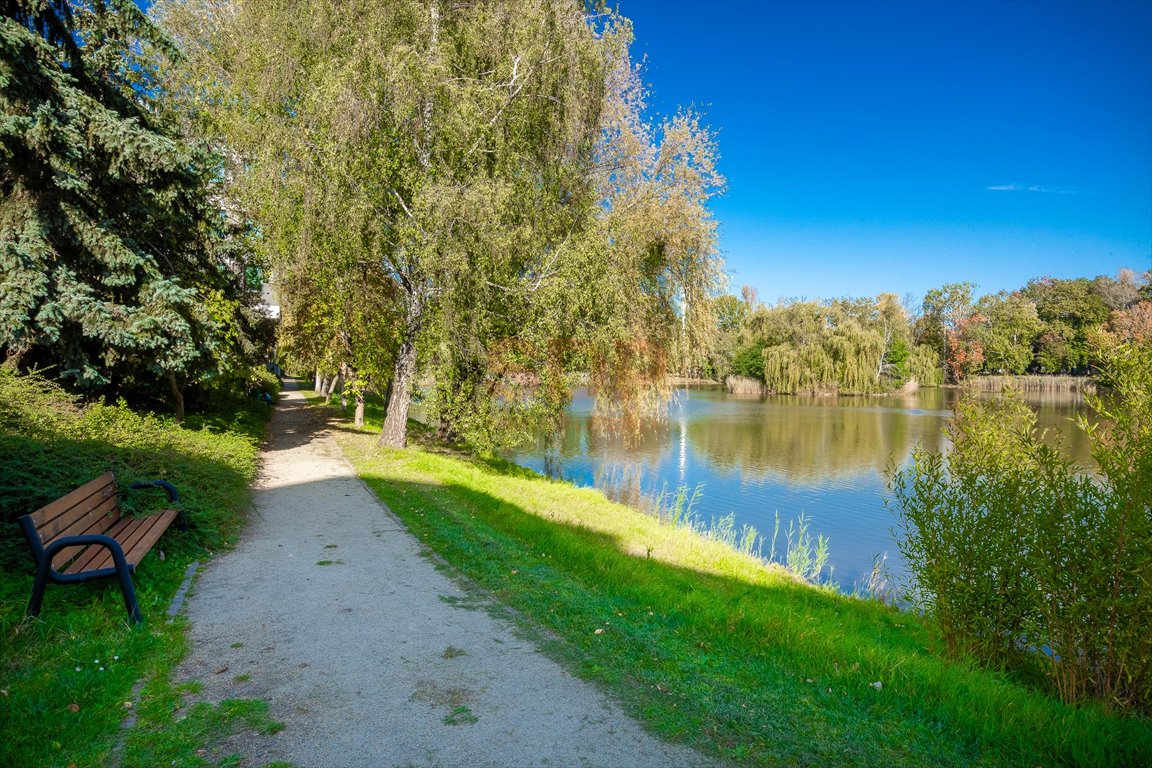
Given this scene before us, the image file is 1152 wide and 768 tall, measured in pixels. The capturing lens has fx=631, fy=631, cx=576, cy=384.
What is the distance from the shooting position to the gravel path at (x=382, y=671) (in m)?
3.22

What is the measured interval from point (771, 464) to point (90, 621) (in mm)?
17909

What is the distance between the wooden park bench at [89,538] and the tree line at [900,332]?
34.5m

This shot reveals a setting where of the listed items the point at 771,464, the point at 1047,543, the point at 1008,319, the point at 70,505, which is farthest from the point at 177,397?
the point at 1008,319

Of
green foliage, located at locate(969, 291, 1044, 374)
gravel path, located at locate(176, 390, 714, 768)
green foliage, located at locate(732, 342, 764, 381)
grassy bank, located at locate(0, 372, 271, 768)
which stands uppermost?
green foliage, located at locate(969, 291, 1044, 374)

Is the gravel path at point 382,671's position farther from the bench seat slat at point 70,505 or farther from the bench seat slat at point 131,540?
the bench seat slat at point 70,505

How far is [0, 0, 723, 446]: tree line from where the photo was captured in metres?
9.55

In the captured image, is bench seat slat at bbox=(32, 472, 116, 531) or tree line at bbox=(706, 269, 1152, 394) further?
tree line at bbox=(706, 269, 1152, 394)

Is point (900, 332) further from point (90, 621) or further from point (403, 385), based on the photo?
point (90, 621)

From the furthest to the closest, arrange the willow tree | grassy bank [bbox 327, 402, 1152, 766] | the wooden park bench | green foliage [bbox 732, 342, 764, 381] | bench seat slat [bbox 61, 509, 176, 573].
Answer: green foliage [bbox 732, 342, 764, 381], the willow tree, bench seat slat [bbox 61, 509, 176, 573], the wooden park bench, grassy bank [bbox 327, 402, 1152, 766]

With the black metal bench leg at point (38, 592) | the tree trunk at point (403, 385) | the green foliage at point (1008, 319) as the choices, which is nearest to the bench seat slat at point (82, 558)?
the black metal bench leg at point (38, 592)

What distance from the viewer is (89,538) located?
4.53 metres

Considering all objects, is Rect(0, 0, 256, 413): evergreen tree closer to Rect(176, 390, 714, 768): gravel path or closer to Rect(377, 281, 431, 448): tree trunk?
Rect(377, 281, 431, 448): tree trunk

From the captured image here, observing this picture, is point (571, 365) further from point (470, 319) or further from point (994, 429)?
point (994, 429)

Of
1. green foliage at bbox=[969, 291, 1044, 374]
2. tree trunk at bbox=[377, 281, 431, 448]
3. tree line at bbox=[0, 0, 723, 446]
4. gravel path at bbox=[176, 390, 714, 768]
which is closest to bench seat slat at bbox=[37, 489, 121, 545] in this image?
gravel path at bbox=[176, 390, 714, 768]
